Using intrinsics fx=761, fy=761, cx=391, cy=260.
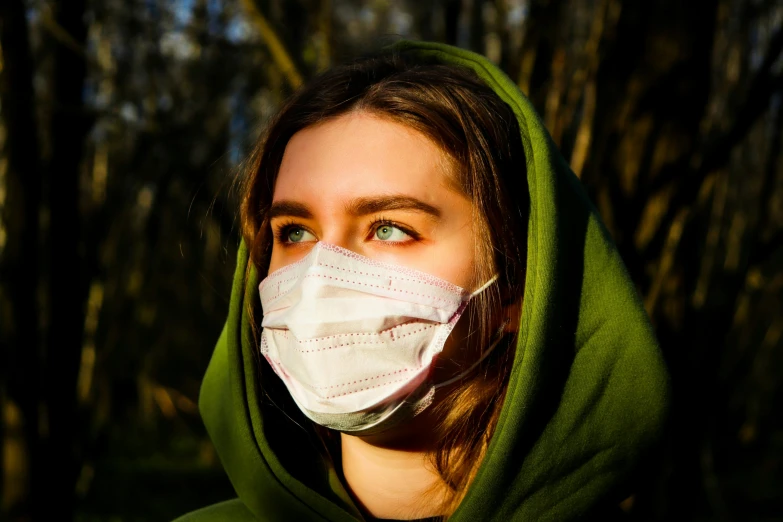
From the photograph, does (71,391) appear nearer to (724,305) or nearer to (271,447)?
(271,447)

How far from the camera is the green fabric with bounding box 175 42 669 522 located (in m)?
1.75

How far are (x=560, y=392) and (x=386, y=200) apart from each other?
629mm

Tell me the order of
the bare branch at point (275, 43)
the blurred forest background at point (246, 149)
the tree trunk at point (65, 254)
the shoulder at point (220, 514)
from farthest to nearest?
the tree trunk at point (65, 254)
the blurred forest background at point (246, 149)
the bare branch at point (275, 43)
the shoulder at point (220, 514)

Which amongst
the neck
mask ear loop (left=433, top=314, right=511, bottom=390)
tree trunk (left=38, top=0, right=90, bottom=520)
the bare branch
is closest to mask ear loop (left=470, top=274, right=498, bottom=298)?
mask ear loop (left=433, top=314, right=511, bottom=390)

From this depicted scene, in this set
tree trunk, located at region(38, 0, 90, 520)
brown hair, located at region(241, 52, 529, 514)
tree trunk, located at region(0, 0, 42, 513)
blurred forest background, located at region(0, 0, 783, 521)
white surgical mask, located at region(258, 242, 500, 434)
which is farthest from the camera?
tree trunk, located at region(38, 0, 90, 520)

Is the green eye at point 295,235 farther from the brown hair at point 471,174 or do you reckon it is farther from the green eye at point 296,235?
the brown hair at point 471,174

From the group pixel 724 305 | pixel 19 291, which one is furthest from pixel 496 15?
pixel 19 291

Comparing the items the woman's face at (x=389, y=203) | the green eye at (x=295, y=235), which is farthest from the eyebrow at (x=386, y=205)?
the green eye at (x=295, y=235)

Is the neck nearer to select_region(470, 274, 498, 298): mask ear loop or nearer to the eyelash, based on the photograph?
select_region(470, 274, 498, 298): mask ear loop

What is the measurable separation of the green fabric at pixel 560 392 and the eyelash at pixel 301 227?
306 millimetres

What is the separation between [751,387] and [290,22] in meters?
8.33

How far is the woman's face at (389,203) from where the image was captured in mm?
1748

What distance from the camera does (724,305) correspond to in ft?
12.1

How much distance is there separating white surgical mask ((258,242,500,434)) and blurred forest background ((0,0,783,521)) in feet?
2.23
